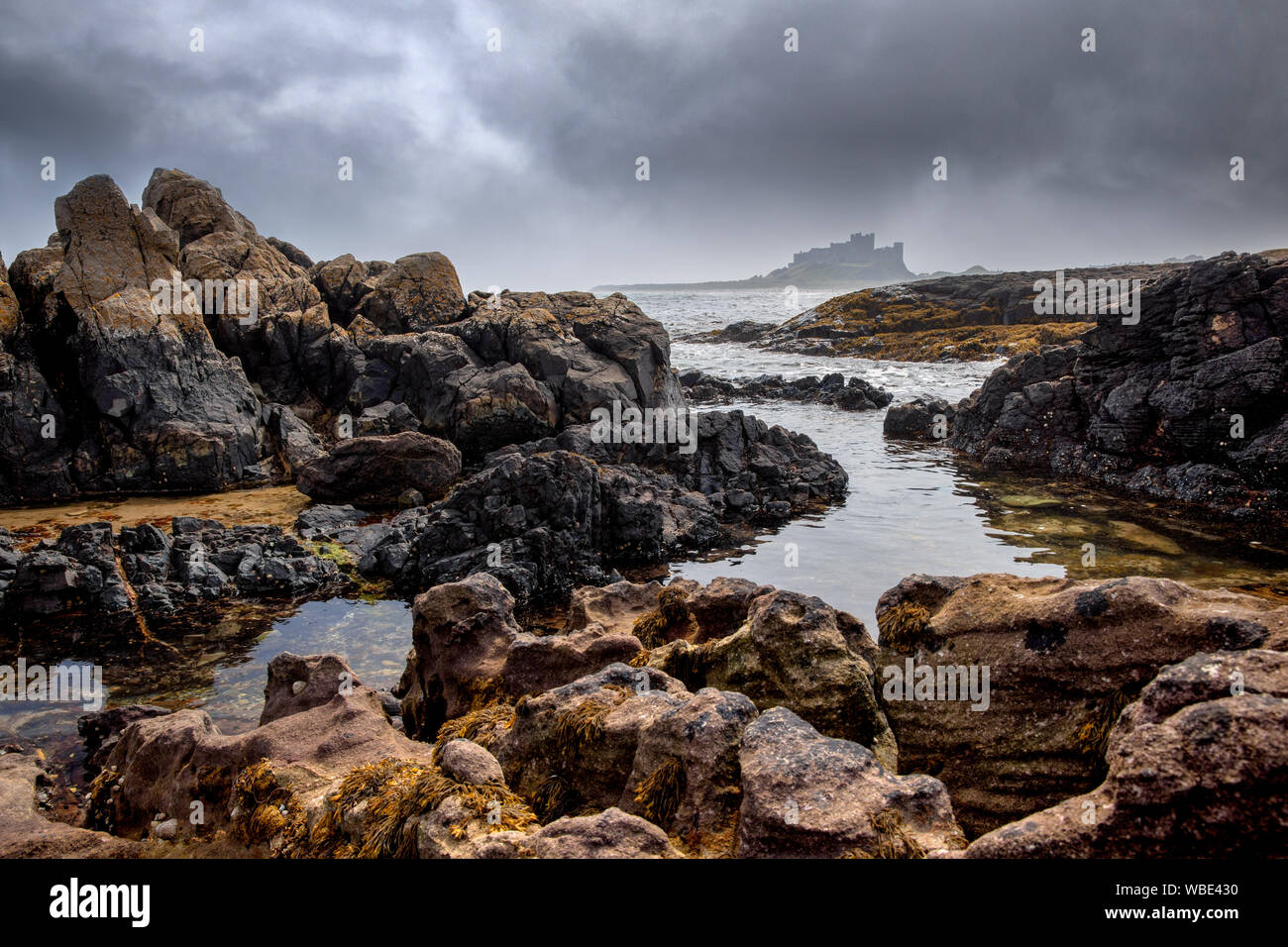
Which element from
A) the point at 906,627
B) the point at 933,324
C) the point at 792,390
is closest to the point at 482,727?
the point at 906,627

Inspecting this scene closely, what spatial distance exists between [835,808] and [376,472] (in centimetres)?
1956

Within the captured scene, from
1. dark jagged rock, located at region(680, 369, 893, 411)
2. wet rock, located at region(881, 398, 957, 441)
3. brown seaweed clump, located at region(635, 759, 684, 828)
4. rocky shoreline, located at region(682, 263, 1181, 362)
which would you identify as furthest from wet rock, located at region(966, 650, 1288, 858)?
rocky shoreline, located at region(682, 263, 1181, 362)

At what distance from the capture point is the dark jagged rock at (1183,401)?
21328 mm

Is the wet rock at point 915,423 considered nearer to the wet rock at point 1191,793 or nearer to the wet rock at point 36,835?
the wet rock at point 1191,793

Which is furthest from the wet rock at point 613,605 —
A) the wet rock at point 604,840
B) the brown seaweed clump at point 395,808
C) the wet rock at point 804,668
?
the wet rock at point 604,840

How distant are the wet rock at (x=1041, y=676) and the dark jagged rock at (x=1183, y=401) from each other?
62.1ft

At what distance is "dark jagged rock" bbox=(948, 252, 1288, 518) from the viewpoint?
2133 cm

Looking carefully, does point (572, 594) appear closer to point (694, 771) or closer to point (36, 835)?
point (36, 835)

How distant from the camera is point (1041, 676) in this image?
611 cm

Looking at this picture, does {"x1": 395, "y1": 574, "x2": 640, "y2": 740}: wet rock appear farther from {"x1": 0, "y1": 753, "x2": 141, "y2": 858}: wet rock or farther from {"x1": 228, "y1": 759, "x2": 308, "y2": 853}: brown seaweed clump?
{"x1": 0, "y1": 753, "x2": 141, "y2": 858}: wet rock
